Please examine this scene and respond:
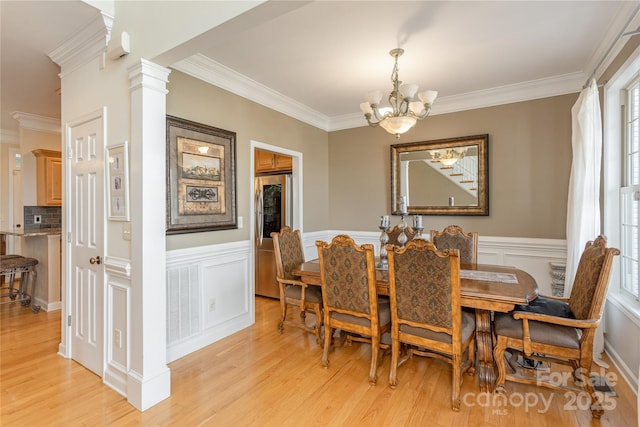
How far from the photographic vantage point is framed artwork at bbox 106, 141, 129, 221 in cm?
212

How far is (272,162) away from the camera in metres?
Result: 4.69

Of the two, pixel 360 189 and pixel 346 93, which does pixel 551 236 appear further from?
pixel 346 93

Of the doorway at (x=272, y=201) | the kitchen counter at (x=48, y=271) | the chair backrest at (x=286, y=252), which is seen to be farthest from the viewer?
the doorway at (x=272, y=201)

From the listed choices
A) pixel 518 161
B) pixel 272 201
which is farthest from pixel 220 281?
pixel 518 161

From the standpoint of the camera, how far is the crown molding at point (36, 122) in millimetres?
4359

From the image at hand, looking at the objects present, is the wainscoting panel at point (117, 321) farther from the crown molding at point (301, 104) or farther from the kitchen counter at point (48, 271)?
the kitchen counter at point (48, 271)

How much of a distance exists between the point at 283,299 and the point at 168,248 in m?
1.26

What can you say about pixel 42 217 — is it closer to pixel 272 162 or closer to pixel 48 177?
pixel 48 177

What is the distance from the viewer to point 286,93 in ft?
12.4

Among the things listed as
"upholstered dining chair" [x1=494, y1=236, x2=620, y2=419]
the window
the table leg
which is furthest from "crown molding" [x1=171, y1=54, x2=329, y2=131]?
the window

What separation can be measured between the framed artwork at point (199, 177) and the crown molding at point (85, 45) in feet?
2.22

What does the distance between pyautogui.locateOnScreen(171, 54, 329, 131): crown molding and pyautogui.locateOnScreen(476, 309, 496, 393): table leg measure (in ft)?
10.0

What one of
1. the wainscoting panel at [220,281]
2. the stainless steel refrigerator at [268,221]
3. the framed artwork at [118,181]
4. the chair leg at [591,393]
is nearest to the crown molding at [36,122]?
the stainless steel refrigerator at [268,221]

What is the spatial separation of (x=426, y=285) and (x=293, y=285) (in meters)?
1.62
